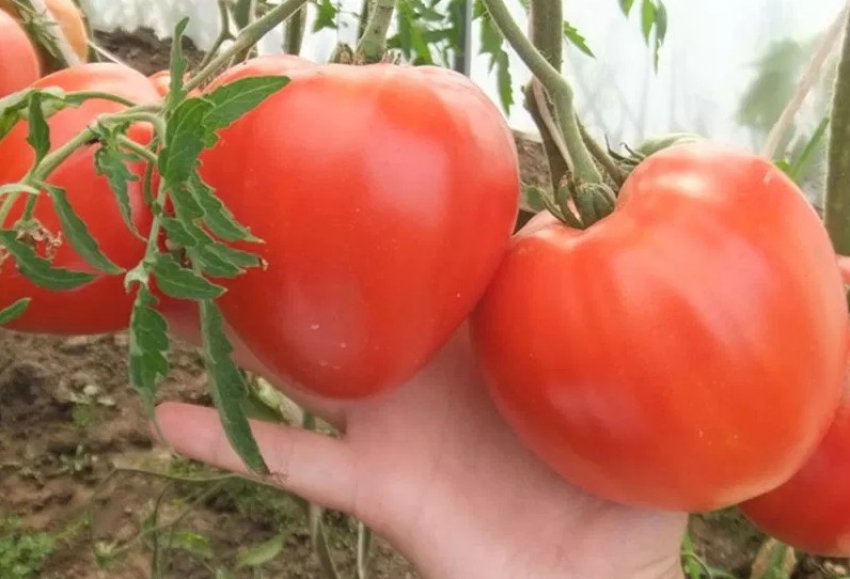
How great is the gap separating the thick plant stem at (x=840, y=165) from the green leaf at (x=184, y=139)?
1.49 ft

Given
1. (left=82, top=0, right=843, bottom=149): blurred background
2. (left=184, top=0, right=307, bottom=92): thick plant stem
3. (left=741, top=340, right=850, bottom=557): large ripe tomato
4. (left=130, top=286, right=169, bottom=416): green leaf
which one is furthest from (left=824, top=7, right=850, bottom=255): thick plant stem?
(left=82, top=0, right=843, bottom=149): blurred background

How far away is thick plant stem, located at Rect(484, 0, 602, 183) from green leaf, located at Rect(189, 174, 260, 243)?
170 mm

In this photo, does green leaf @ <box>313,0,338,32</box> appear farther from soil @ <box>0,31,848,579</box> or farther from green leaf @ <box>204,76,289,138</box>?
green leaf @ <box>204,76,289,138</box>

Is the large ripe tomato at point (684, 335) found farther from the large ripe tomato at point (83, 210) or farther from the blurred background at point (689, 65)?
the blurred background at point (689, 65)

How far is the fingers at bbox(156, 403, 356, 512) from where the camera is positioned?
63cm

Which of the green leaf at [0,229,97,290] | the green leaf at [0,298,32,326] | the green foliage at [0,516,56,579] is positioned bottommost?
the green foliage at [0,516,56,579]

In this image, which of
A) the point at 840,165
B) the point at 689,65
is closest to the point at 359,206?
the point at 840,165

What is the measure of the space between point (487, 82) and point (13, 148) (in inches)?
46.8

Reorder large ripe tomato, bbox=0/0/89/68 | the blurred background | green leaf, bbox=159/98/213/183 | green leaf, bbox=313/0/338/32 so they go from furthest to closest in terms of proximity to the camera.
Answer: the blurred background < green leaf, bbox=313/0/338/32 < large ripe tomato, bbox=0/0/89/68 < green leaf, bbox=159/98/213/183

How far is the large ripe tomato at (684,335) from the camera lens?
448 mm

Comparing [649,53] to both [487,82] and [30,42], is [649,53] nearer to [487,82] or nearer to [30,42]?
[487,82]

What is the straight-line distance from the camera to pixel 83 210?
1.54ft

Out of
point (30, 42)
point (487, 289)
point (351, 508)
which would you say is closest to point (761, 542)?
point (351, 508)

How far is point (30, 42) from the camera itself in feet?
2.07
